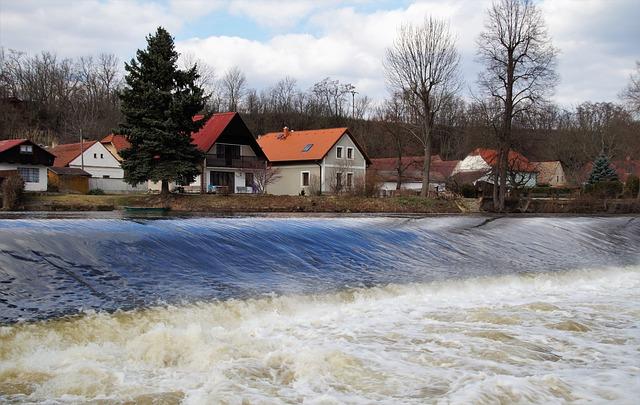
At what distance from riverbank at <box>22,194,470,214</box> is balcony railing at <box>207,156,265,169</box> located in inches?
422

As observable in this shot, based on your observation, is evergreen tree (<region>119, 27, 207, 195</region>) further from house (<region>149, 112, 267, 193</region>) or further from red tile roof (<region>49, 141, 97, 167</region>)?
red tile roof (<region>49, 141, 97, 167</region>)

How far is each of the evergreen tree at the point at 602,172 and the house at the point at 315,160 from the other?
82.3 ft

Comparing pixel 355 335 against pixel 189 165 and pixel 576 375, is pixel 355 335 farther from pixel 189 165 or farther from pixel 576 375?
pixel 189 165

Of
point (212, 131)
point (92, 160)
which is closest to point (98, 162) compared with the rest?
point (92, 160)

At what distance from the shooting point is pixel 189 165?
3306 centimetres

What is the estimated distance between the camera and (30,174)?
41.9 metres

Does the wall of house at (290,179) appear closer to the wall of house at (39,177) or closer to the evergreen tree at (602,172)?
the wall of house at (39,177)

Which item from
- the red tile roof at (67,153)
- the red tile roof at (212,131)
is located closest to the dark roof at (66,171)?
the red tile roof at (67,153)

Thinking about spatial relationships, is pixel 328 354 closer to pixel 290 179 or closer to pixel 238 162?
pixel 238 162

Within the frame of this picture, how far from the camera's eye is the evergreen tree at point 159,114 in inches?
1272

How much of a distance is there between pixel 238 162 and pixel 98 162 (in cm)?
1612

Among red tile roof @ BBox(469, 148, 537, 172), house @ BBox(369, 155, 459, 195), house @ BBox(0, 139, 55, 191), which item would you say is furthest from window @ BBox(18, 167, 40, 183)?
red tile roof @ BBox(469, 148, 537, 172)

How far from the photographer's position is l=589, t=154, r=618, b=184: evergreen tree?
59.1 meters

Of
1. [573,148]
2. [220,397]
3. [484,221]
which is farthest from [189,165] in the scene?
[573,148]
